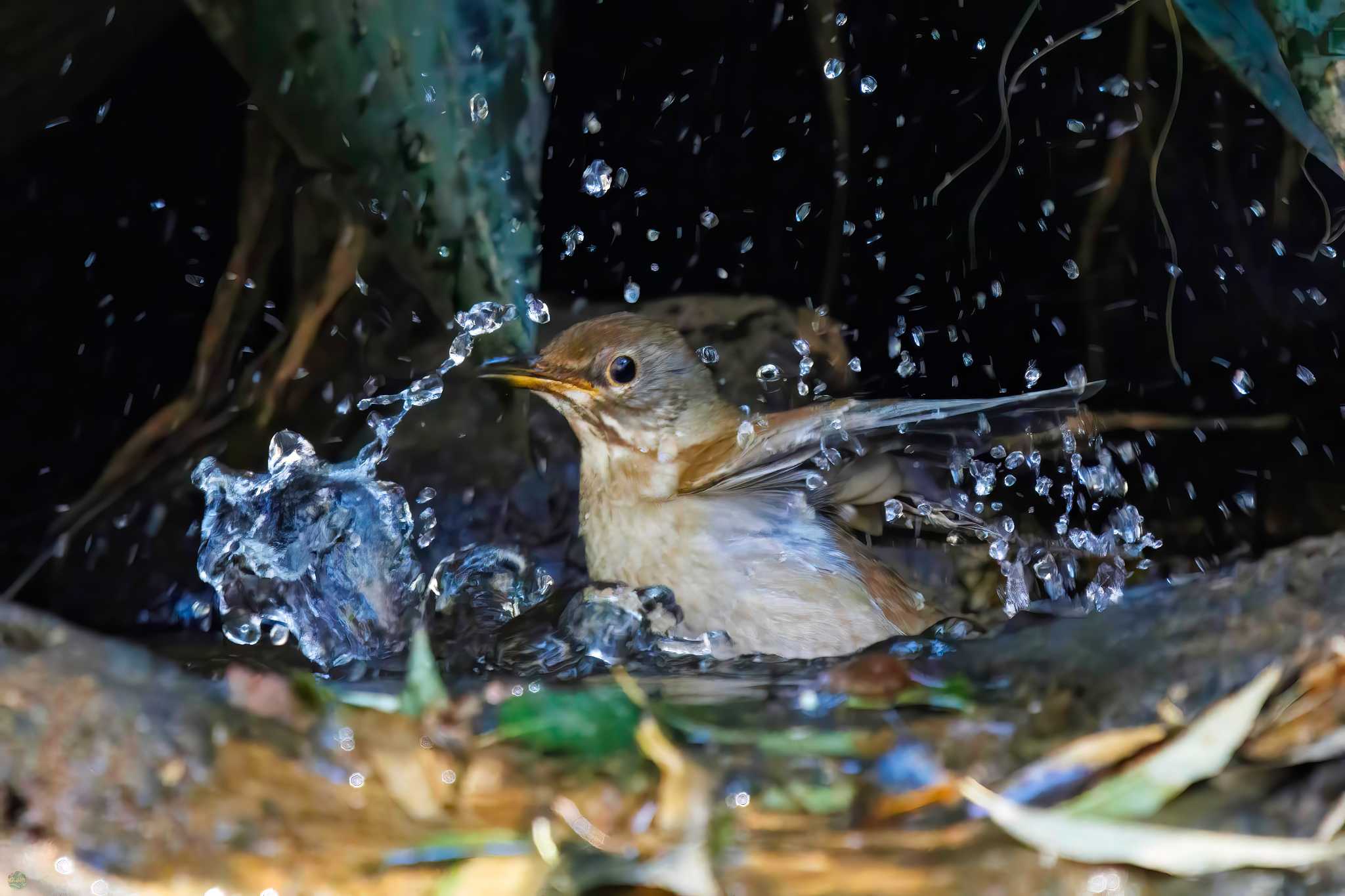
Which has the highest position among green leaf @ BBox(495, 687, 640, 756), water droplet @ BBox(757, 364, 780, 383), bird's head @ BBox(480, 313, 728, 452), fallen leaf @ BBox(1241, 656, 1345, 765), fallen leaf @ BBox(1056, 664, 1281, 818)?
green leaf @ BBox(495, 687, 640, 756)

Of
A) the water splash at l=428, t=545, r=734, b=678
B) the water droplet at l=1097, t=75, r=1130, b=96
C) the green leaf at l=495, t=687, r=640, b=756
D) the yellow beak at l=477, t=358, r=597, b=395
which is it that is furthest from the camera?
the water droplet at l=1097, t=75, r=1130, b=96

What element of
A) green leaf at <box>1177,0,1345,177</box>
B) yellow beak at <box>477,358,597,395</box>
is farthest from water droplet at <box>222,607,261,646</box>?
green leaf at <box>1177,0,1345,177</box>

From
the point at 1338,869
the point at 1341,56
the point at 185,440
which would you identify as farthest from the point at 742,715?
the point at 185,440

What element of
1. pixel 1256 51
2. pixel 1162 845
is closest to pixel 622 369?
pixel 1256 51

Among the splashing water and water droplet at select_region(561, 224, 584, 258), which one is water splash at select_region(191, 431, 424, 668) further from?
water droplet at select_region(561, 224, 584, 258)

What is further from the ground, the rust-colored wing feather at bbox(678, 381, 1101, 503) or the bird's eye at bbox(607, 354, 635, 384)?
the bird's eye at bbox(607, 354, 635, 384)

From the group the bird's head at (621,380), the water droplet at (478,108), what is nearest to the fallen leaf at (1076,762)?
the bird's head at (621,380)

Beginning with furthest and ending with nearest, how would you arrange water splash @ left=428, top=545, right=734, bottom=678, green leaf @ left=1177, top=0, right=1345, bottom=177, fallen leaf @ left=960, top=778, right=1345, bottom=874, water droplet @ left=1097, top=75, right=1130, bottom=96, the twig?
water droplet @ left=1097, top=75, right=1130, bottom=96 → the twig → green leaf @ left=1177, top=0, right=1345, bottom=177 → water splash @ left=428, top=545, right=734, bottom=678 → fallen leaf @ left=960, top=778, right=1345, bottom=874
